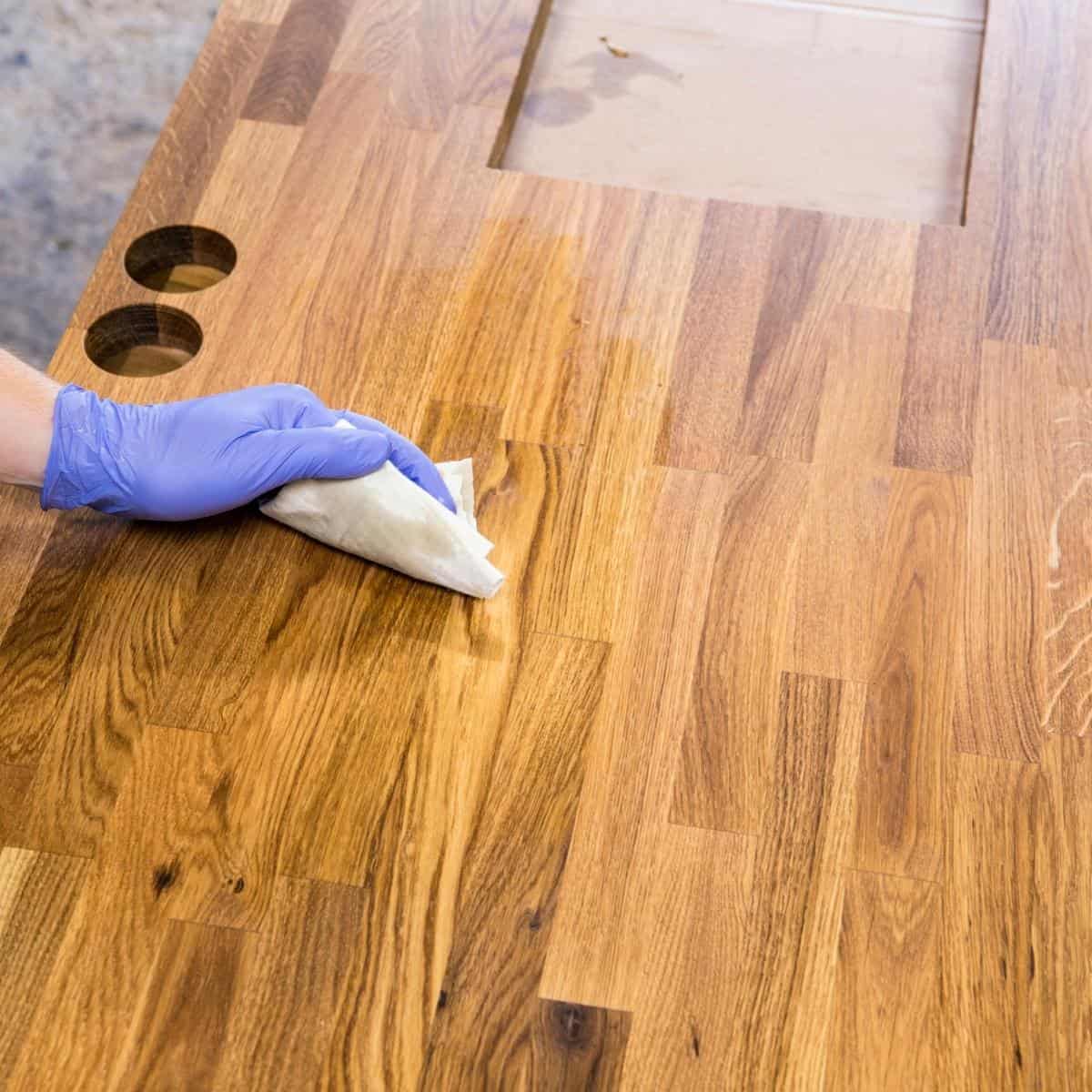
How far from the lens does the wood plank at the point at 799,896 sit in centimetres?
134

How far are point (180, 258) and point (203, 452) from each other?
0.53 metres

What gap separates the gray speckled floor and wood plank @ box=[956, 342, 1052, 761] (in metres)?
1.52

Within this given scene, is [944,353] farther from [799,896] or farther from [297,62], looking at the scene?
[297,62]

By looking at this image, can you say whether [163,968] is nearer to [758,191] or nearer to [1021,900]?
[1021,900]

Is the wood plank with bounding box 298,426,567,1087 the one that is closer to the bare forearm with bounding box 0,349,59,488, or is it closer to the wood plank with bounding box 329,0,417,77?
the bare forearm with bounding box 0,349,59,488

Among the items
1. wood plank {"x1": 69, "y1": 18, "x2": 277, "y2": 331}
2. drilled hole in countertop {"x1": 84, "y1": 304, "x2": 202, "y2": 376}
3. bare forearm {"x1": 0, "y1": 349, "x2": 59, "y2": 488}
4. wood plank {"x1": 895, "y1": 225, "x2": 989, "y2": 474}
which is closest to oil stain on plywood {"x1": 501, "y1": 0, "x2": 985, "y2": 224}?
wood plank {"x1": 895, "y1": 225, "x2": 989, "y2": 474}

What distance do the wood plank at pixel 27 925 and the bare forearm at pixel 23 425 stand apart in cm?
45

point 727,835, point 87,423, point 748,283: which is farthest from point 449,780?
point 748,283

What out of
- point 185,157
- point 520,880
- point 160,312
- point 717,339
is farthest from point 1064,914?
point 185,157

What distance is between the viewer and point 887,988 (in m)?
1.38

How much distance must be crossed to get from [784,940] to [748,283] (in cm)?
92

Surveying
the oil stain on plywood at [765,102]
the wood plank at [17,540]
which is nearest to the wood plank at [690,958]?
the wood plank at [17,540]

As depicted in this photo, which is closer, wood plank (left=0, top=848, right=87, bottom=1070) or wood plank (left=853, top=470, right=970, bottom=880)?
wood plank (left=0, top=848, right=87, bottom=1070)

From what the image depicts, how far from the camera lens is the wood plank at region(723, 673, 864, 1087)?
52.9 inches
